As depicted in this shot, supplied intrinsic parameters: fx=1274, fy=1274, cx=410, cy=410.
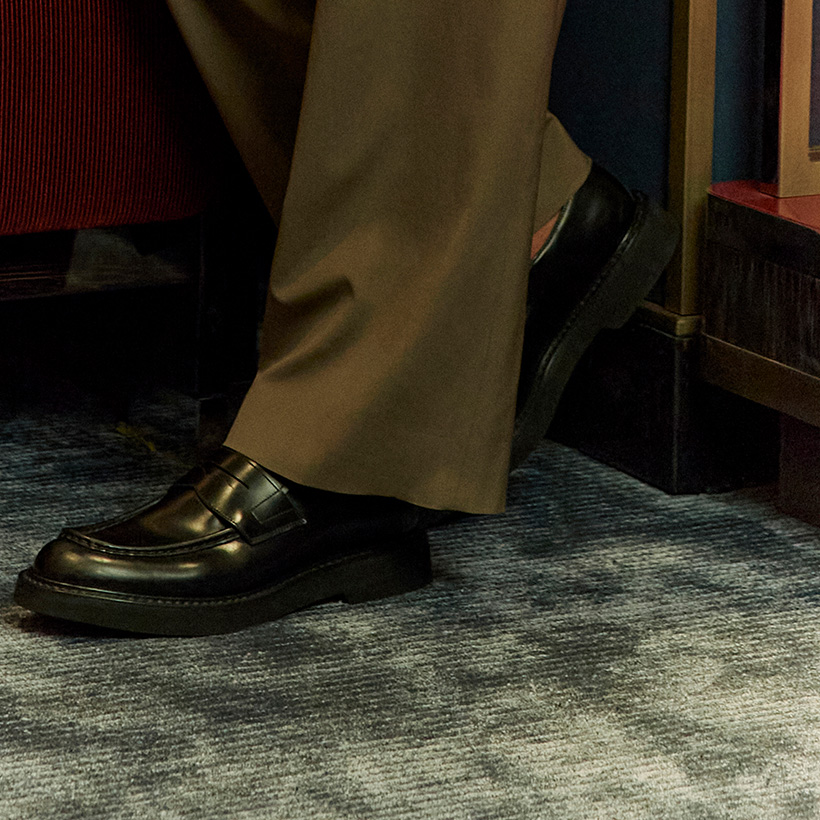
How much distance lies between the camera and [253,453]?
0.88 m

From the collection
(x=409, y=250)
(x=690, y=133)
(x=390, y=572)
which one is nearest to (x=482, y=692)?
(x=390, y=572)

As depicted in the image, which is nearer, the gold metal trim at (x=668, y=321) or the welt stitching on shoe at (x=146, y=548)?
the welt stitching on shoe at (x=146, y=548)

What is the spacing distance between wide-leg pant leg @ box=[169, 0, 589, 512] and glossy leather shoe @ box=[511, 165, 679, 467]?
0.42 feet

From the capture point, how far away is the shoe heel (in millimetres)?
916

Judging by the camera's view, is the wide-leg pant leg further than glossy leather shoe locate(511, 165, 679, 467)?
No

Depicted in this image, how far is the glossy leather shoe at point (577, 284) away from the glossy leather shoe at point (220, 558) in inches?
6.0

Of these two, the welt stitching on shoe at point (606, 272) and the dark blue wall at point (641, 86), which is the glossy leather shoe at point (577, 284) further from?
the dark blue wall at point (641, 86)

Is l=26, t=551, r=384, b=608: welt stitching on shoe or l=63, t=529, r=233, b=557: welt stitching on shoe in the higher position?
l=63, t=529, r=233, b=557: welt stitching on shoe

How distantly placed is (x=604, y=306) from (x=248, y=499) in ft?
1.10

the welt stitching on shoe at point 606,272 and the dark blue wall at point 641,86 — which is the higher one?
the dark blue wall at point 641,86

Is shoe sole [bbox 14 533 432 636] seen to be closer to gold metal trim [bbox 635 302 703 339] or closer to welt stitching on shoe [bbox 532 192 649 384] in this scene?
welt stitching on shoe [bbox 532 192 649 384]

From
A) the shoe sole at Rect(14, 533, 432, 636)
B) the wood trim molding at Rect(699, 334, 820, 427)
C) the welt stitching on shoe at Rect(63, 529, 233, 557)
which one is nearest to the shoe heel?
the shoe sole at Rect(14, 533, 432, 636)

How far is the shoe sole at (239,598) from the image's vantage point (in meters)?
0.84

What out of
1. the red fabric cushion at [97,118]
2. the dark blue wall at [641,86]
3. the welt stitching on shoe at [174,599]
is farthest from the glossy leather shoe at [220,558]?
the dark blue wall at [641,86]
